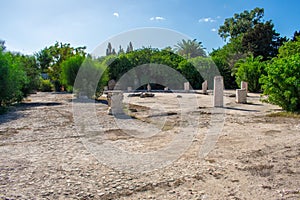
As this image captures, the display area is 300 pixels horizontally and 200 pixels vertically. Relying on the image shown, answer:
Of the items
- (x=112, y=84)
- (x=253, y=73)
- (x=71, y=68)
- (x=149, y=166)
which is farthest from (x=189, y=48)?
(x=149, y=166)

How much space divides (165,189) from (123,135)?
3.07 m

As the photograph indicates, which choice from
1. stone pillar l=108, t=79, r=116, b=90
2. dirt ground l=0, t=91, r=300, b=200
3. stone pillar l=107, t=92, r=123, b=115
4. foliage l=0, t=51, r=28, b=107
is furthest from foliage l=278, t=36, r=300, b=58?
foliage l=0, t=51, r=28, b=107

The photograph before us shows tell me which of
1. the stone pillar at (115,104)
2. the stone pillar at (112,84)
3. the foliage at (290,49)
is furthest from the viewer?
the stone pillar at (112,84)

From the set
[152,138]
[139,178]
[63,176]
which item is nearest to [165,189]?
[139,178]

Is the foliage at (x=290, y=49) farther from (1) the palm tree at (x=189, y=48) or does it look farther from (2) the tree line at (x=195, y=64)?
(1) the palm tree at (x=189, y=48)

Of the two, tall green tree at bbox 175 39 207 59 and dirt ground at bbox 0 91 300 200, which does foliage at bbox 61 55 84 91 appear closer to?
dirt ground at bbox 0 91 300 200

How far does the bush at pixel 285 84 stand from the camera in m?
8.44

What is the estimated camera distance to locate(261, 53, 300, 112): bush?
8438 mm

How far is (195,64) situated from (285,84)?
23.1 meters

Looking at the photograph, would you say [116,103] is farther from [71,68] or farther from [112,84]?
[112,84]

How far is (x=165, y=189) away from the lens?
298 cm

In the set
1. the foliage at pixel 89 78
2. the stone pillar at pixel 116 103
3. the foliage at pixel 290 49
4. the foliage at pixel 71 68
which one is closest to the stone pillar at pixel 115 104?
the stone pillar at pixel 116 103

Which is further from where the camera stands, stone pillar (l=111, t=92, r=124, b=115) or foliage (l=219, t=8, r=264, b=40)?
foliage (l=219, t=8, r=264, b=40)

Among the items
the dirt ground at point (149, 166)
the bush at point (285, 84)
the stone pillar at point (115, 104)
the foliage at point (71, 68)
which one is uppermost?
the foliage at point (71, 68)
